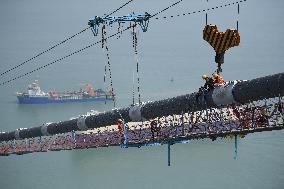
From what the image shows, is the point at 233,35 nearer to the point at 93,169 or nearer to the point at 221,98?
the point at 221,98

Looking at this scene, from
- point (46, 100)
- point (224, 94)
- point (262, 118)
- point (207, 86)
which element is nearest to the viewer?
point (262, 118)

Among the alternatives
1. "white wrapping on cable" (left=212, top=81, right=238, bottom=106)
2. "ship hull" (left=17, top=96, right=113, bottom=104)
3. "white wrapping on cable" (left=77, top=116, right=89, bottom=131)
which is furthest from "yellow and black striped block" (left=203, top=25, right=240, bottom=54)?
"ship hull" (left=17, top=96, right=113, bottom=104)

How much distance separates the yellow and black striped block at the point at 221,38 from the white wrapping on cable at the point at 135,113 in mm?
6184

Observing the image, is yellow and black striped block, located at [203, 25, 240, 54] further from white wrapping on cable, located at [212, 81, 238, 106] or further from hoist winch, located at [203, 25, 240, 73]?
white wrapping on cable, located at [212, 81, 238, 106]

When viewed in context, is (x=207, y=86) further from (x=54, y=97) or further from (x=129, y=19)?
(x=54, y=97)

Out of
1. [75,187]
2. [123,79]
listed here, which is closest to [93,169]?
[75,187]

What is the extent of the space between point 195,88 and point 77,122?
109 metres

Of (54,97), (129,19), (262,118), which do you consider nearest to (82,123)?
(129,19)

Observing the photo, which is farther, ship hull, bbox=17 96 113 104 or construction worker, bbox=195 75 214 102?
ship hull, bbox=17 96 113 104

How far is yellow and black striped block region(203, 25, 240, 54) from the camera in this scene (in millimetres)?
16359

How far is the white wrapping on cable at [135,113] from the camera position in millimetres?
21095

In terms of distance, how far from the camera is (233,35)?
53.3 ft

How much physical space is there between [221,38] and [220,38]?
51 millimetres

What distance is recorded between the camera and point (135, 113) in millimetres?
21391
